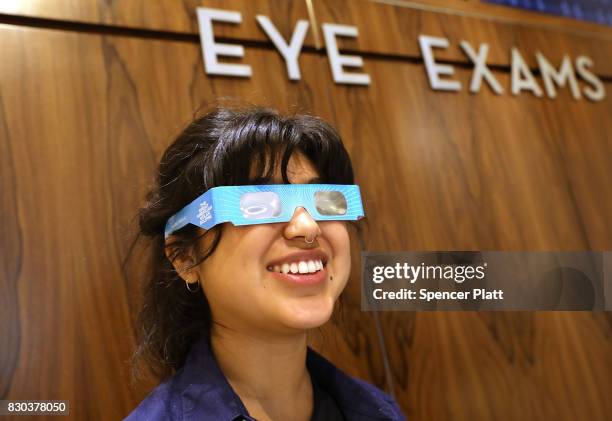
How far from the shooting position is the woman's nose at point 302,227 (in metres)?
0.91

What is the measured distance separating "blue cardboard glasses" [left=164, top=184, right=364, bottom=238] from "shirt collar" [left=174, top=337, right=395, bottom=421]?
0.24 metres

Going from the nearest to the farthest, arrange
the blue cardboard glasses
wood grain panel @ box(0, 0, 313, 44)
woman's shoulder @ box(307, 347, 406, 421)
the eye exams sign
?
the blue cardboard glasses, woman's shoulder @ box(307, 347, 406, 421), wood grain panel @ box(0, 0, 313, 44), the eye exams sign

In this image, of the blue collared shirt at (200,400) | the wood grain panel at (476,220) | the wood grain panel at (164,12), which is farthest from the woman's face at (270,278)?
the wood grain panel at (164,12)

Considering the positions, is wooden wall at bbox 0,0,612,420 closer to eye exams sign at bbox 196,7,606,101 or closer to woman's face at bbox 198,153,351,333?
eye exams sign at bbox 196,7,606,101

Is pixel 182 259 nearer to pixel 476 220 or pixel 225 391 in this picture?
pixel 225 391

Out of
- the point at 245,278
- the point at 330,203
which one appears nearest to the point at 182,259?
the point at 245,278

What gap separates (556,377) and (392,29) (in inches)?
40.8

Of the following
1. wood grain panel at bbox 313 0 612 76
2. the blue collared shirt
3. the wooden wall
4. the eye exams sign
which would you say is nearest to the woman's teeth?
the blue collared shirt

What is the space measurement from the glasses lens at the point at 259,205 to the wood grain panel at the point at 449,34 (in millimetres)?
→ 738

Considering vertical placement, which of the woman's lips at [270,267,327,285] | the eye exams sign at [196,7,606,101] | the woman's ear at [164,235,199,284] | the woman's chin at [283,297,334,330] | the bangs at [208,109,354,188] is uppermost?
the eye exams sign at [196,7,606,101]

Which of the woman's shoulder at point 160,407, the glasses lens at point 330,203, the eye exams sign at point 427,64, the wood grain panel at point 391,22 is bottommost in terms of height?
the woman's shoulder at point 160,407

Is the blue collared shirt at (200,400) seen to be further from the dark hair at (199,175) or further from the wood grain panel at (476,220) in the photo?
the wood grain panel at (476,220)

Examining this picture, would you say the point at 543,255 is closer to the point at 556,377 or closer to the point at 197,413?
the point at 556,377

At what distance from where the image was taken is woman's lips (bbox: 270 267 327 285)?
91cm
